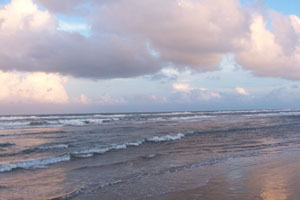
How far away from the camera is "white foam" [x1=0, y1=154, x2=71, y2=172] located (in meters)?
11.5

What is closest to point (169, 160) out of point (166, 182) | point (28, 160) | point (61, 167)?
point (166, 182)

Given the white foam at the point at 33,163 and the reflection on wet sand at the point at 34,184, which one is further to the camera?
the white foam at the point at 33,163

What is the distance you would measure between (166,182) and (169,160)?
385 centimetres

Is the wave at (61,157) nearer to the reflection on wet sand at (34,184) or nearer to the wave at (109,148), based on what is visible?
the wave at (109,148)

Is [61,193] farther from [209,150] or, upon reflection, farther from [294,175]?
[209,150]

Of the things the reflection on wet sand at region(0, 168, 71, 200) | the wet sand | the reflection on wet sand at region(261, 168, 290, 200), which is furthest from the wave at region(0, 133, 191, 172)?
the reflection on wet sand at region(261, 168, 290, 200)

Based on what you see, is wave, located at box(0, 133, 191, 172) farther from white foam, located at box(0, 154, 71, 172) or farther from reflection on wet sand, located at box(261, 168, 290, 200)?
reflection on wet sand, located at box(261, 168, 290, 200)

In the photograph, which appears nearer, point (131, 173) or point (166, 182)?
point (166, 182)

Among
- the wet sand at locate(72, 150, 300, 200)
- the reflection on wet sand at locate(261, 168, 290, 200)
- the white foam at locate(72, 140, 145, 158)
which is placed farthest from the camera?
the white foam at locate(72, 140, 145, 158)

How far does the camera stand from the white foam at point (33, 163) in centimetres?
1154

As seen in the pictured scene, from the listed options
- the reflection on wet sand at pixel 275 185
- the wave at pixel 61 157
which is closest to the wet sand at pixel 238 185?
the reflection on wet sand at pixel 275 185

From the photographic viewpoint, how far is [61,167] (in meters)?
11.7

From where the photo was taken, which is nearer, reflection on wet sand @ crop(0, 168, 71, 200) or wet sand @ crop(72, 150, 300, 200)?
wet sand @ crop(72, 150, 300, 200)

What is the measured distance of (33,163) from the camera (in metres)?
12.4
